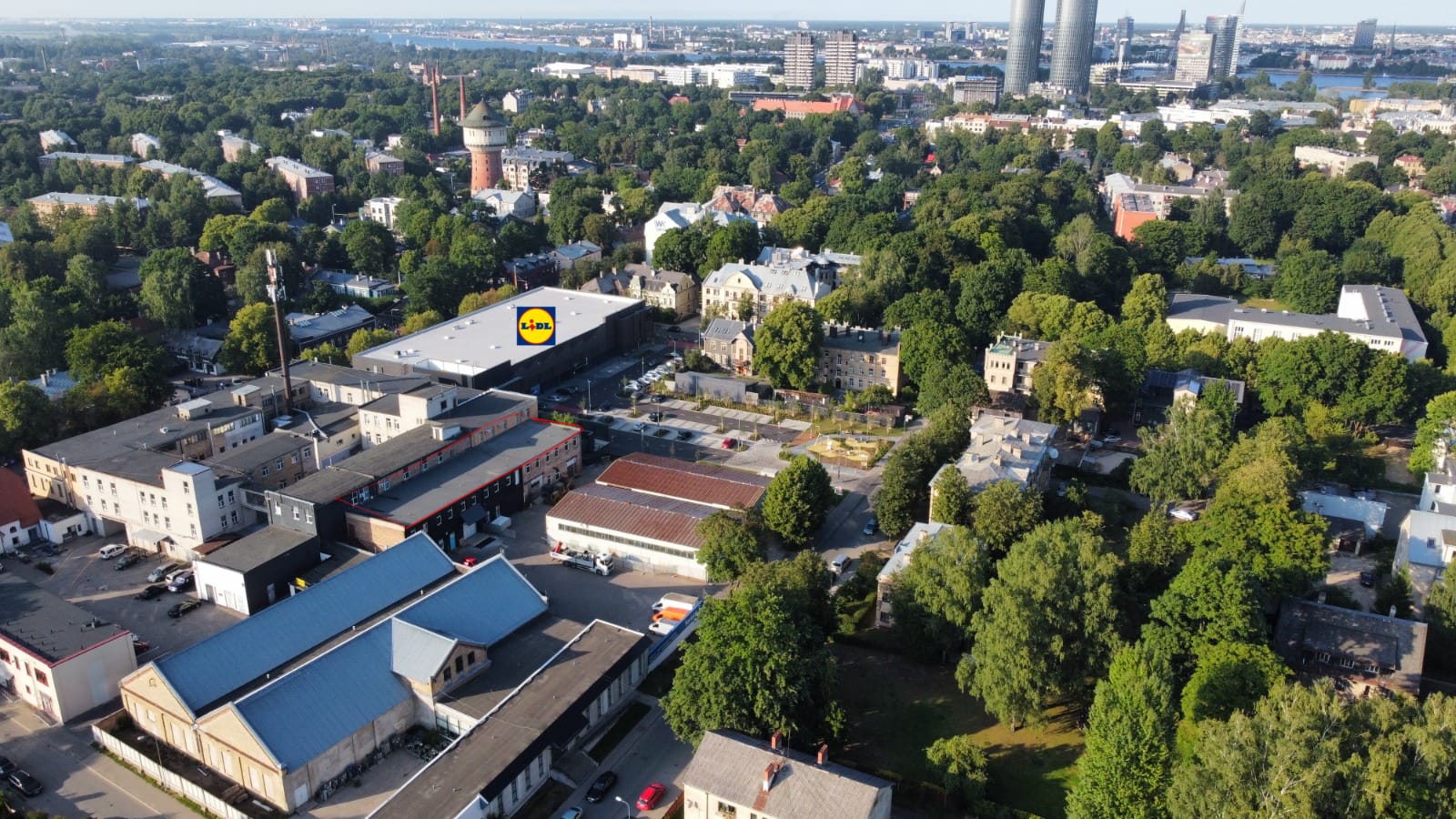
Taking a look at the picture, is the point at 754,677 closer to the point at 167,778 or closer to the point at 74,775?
the point at 167,778

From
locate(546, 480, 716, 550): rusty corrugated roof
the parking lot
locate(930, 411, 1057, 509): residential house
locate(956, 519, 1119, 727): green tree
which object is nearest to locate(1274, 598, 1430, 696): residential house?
locate(956, 519, 1119, 727): green tree

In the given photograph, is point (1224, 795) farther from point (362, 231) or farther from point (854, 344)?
point (362, 231)

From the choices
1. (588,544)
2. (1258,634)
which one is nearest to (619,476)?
(588,544)

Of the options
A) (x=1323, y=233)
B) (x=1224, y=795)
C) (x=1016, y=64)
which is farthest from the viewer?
(x=1016, y=64)

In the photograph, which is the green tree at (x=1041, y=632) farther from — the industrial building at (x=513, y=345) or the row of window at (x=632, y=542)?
the industrial building at (x=513, y=345)

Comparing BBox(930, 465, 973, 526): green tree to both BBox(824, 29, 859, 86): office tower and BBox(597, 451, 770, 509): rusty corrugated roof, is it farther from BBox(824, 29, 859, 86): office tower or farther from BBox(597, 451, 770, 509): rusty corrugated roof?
BBox(824, 29, 859, 86): office tower
